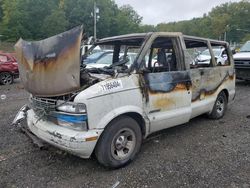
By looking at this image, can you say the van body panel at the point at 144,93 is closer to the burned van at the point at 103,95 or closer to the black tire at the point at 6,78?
the burned van at the point at 103,95

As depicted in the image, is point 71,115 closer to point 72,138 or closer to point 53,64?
point 72,138

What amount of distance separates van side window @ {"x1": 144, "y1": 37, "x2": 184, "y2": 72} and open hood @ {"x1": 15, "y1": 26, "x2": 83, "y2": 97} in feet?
5.08

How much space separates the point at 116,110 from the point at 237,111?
15.5 feet

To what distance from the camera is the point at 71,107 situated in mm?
3607

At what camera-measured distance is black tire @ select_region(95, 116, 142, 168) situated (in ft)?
12.4

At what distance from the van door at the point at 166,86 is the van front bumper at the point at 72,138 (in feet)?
3.56

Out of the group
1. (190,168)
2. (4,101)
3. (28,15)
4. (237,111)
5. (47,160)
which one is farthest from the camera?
(28,15)

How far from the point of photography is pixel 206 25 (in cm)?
8519

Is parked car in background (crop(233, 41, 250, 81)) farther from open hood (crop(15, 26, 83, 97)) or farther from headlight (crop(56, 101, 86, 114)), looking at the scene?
headlight (crop(56, 101, 86, 114))

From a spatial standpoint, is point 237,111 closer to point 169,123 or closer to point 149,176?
point 169,123

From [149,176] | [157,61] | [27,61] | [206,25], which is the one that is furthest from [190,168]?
[206,25]

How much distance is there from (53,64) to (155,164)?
82.2 inches

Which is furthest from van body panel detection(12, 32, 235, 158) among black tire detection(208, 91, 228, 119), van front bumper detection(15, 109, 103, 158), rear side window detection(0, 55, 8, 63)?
rear side window detection(0, 55, 8, 63)

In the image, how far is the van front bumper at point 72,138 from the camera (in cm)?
354
